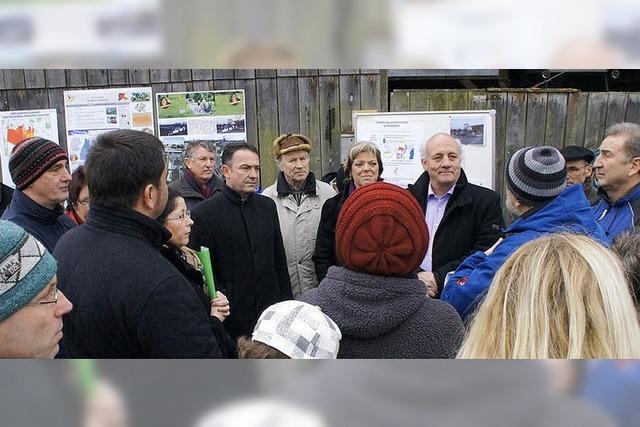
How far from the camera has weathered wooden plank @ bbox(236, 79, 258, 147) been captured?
5.49 m

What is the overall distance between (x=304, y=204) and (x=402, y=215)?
6.77ft

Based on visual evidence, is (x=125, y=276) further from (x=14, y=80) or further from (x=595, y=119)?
(x=595, y=119)

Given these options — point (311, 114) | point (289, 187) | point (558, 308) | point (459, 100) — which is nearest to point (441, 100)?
point (459, 100)

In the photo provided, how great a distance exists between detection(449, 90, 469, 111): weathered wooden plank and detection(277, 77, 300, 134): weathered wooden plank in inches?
56.6

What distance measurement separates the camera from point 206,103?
17.9 ft

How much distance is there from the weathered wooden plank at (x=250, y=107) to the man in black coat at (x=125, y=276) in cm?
367

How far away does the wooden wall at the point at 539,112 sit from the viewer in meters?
5.35

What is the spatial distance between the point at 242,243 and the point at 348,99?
2.66 metres

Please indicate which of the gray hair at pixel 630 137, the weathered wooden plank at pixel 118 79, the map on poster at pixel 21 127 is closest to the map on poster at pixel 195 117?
the weathered wooden plank at pixel 118 79

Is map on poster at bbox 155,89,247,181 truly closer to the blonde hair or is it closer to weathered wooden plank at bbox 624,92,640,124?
weathered wooden plank at bbox 624,92,640,124

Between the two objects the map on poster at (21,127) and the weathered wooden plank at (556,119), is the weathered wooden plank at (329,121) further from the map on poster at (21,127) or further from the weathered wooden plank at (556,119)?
the map on poster at (21,127)

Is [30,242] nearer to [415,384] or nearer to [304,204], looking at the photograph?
[415,384]

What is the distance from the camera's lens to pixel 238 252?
135 inches

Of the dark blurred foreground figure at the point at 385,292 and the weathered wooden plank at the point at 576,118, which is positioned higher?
the weathered wooden plank at the point at 576,118
